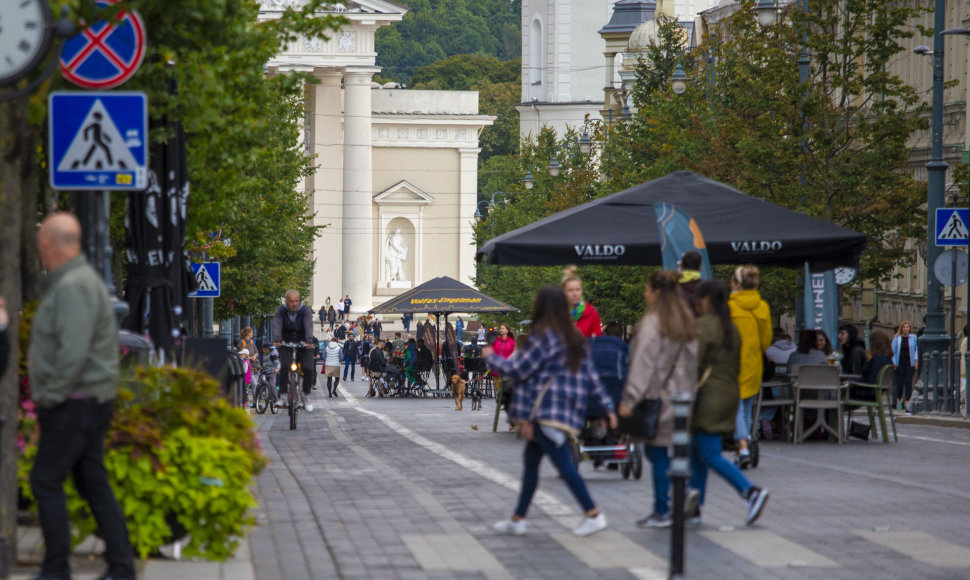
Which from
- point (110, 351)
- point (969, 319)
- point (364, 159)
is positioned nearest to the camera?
point (110, 351)

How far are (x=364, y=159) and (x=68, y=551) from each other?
82723mm

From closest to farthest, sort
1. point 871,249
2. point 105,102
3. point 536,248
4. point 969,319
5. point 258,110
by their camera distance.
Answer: point 105,102, point 258,110, point 536,248, point 969,319, point 871,249

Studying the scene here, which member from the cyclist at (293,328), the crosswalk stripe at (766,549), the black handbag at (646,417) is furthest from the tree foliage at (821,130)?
the crosswalk stripe at (766,549)

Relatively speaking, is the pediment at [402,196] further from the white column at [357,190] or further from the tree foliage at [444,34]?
the tree foliage at [444,34]

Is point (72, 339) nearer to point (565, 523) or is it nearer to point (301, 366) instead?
point (565, 523)

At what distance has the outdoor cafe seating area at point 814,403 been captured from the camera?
58.7 ft

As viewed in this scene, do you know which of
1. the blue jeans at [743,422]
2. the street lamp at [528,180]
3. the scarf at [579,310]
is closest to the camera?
the blue jeans at [743,422]

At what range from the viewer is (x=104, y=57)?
9.95 m

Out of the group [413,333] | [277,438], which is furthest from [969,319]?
[413,333]

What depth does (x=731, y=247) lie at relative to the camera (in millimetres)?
17984

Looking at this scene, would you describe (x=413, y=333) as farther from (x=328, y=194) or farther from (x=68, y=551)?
(x=68, y=551)

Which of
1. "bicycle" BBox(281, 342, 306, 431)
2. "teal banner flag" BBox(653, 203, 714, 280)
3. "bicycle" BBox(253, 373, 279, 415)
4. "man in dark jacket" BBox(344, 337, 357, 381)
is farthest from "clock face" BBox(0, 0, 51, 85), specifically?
"man in dark jacket" BBox(344, 337, 357, 381)

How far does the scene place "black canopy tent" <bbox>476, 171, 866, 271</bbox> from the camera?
1769 cm

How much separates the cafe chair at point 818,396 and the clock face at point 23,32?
37.3ft
